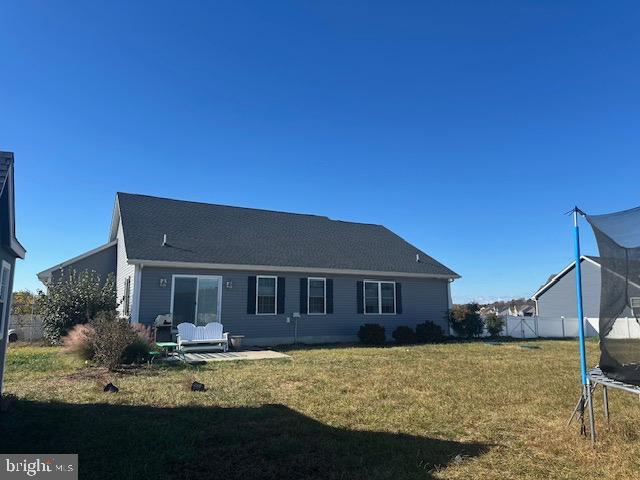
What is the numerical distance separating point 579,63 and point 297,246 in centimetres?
1166

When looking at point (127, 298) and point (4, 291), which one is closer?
point (4, 291)

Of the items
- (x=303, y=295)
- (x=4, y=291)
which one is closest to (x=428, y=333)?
(x=303, y=295)

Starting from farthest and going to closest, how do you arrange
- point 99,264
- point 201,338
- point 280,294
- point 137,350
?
1. point 99,264
2. point 280,294
3. point 201,338
4. point 137,350

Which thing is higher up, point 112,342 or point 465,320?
point 465,320

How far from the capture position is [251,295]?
640 inches

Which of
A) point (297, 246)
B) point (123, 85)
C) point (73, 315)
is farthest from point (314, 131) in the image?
point (73, 315)

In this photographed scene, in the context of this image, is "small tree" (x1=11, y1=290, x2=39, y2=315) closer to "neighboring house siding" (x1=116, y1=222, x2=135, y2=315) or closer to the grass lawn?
"neighboring house siding" (x1=116, y1=222, x2=135, y2=315)

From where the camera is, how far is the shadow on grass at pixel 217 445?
4156 mm

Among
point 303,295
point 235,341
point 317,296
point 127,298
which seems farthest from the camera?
point 317,296

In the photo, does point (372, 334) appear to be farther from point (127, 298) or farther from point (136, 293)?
point (127, 298)

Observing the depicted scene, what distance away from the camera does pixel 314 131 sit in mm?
16094

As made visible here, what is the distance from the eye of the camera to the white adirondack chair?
44.4ft

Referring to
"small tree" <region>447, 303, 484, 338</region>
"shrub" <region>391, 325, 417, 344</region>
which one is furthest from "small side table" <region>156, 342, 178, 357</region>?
"small tree" <region>447, 303, 484, 338</region>

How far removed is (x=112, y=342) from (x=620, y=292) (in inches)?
381
